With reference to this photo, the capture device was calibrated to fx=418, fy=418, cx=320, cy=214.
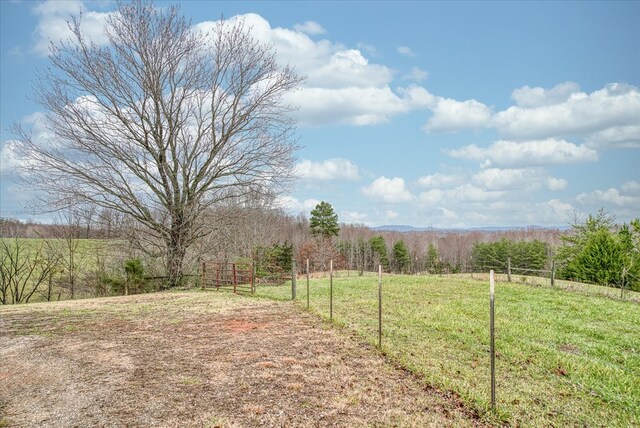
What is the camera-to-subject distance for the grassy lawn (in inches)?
215

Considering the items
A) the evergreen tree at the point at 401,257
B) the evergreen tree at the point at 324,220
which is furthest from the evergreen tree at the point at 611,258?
the evergreen tree at the point at 401,257

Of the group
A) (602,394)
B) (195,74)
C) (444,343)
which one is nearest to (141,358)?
(444,343)

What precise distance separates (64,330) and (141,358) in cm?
417

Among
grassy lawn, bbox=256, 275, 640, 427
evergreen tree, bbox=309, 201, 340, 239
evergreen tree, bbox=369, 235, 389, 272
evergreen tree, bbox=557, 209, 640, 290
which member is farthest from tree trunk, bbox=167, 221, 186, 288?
evergreen tree, bbox=369, 235, 389, 272

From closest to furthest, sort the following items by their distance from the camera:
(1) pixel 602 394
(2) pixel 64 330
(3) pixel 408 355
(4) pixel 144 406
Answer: (4) pixel 144 406 → (1) pixel 602 394 → (3) pixel 408 355 → (2) pixel 64 330

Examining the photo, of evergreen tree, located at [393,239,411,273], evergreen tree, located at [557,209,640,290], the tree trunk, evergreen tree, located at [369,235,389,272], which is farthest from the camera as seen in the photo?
evergreen tree, located at [369,235,389,272]

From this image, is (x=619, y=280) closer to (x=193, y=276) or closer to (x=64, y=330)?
(x=193, y=276)

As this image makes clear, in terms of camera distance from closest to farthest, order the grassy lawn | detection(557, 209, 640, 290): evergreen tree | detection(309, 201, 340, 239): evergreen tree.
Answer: the grassy lawn
detection(557, 209, 640, 290): evergreen tree
detection(309, 201, 340, 239): evergreen tree

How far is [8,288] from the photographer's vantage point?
2550 centimetres

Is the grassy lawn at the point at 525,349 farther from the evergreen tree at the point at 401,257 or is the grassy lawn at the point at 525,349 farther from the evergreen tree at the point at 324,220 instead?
the evergreen tree at the point at 401,257

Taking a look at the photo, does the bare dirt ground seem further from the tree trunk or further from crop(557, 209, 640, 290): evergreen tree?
crop(557, 209, 640, 290): evergreen tree

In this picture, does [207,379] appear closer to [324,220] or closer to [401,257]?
[324,220]

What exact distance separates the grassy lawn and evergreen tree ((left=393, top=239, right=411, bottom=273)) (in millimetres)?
56993

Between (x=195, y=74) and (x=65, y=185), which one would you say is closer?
(x=65, y=185)
